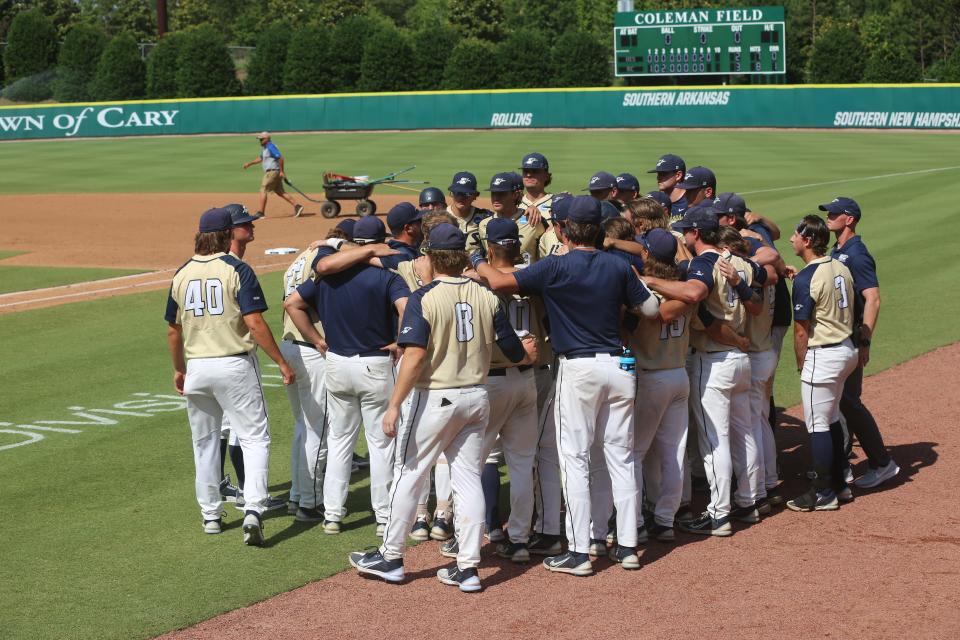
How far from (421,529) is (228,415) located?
4.78 ft

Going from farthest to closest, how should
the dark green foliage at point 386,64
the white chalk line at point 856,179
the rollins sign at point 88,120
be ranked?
the dark green foliage at point 386,64 → the rollins sign at point 88,120 → the white chalk line at point 856,179

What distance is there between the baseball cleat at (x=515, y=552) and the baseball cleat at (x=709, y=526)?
1169 millimetres

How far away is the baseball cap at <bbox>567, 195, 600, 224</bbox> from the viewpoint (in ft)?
21.1

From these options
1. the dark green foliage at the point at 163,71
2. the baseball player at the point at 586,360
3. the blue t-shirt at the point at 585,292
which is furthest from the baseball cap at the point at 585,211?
the dark green foliage at the point at 163,71

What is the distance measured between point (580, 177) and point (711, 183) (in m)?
21.8

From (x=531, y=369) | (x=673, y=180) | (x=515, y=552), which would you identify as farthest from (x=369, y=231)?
(x=673, y=180)

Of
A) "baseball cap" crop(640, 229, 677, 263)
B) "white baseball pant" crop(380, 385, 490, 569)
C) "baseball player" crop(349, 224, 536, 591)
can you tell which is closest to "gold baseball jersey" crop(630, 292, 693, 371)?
"baseball cap" crop(640, 229, 677, 263)

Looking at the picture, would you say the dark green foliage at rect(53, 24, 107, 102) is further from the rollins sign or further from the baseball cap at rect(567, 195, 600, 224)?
the baseball cap at rect(567, 195, 600, 224)

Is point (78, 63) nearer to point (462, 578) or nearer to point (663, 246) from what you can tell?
point (663, 246)

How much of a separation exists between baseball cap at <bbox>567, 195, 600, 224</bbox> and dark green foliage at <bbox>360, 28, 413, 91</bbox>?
164 feet

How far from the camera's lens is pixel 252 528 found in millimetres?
6965

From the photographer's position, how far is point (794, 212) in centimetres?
2319

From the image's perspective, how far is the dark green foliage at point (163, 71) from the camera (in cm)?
5525

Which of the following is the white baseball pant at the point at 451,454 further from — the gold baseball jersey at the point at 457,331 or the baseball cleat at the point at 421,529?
the baseball cleat at the point at 421,529
